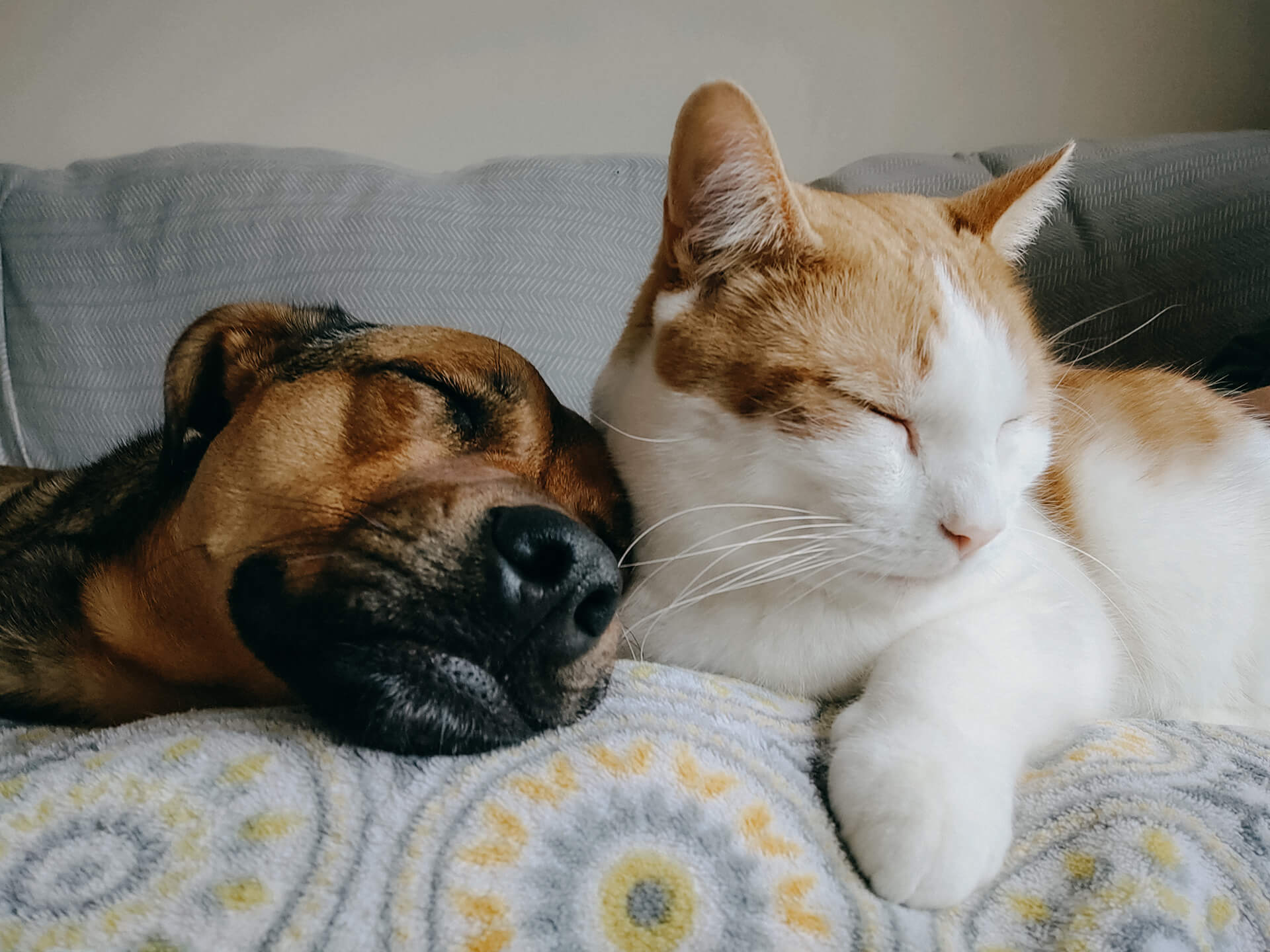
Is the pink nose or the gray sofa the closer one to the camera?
the gray sofa

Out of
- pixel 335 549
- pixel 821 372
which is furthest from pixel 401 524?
pixel 821 372

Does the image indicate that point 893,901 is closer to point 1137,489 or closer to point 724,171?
point 724,171

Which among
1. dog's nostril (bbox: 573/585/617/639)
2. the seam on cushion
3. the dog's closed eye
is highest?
the dog's closed eye

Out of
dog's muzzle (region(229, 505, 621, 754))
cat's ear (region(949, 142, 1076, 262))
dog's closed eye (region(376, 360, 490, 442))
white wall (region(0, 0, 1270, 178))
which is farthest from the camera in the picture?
white wall (region(0, 0, 1270, 178))

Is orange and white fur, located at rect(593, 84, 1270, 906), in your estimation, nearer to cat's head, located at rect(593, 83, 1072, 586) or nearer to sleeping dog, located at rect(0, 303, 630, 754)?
cat's head, located at rect(593, 83, 1072, 586)

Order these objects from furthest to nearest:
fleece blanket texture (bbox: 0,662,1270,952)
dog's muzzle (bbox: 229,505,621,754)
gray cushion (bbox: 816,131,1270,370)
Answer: gray cushion (bbox: 816,131,1270,370), dog's muzzle (bbox: 229,505,621,754), fleece blanket texture (bbox: 0,662,1270,952)

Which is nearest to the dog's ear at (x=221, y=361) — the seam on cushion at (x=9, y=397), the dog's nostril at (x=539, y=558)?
the dog's nostril at (x=539, y=558)

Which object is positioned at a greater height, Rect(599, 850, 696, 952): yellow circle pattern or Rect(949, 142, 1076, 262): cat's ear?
Rect(949, 142, 1076, 262): cat's ear

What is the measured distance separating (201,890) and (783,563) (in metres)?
0.51

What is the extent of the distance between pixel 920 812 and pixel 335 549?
1.53 ft

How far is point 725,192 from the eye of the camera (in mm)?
704

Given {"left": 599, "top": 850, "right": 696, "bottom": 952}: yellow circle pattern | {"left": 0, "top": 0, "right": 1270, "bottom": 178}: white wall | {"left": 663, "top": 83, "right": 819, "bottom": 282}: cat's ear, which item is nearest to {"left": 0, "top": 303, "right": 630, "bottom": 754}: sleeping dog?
{"left": 599, "top": 850, "right": 696, "bottom": 952}: yellow circle pattern

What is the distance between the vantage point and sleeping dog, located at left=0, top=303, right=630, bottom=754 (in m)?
0.54

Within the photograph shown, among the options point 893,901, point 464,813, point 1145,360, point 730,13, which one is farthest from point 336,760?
point 730,13
